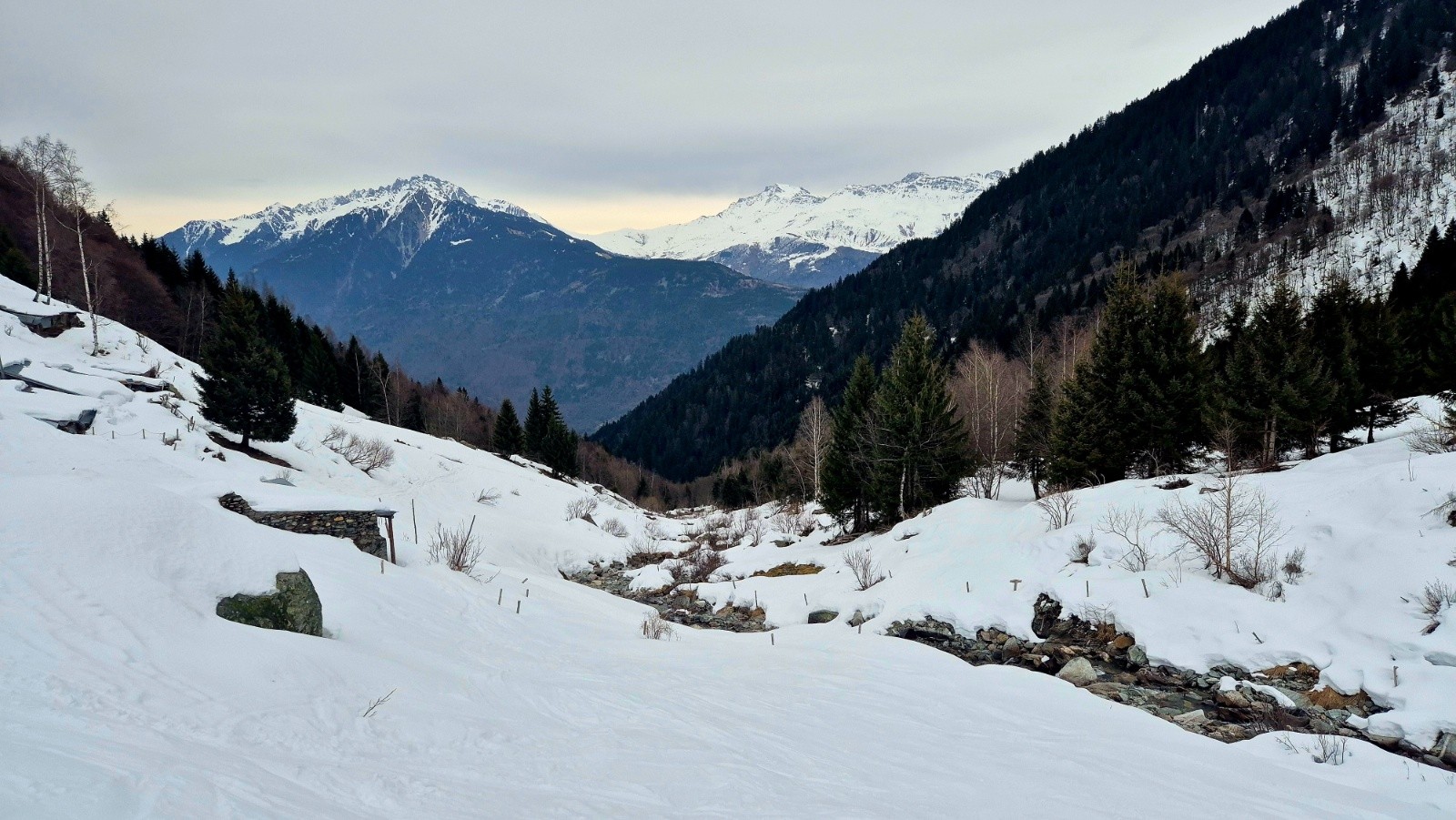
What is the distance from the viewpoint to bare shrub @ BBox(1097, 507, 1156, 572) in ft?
53.1

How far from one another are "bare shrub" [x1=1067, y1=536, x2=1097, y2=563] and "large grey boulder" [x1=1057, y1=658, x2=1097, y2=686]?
14.4 feet

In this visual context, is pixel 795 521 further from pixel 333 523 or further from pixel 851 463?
pixel 333 523

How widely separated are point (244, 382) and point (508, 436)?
42.2m

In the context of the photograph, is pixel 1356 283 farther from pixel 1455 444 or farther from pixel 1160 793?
pixel 1160 793

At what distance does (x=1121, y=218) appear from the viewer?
121062 mm

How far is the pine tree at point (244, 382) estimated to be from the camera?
25031mm

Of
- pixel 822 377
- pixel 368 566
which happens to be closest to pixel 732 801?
pixel 368 566

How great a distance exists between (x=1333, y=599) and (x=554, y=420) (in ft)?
206

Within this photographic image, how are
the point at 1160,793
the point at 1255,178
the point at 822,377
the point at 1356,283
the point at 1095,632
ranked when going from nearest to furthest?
1. the point at 1160,793
2. the point at 1095,632
3. the point at 1356,283
4. the point at 1255,178
5. the point at 822,377

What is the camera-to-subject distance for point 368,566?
12.5 meters

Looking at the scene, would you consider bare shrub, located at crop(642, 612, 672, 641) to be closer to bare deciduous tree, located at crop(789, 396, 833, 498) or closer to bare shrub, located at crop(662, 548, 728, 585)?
bare shrub, located at crop(662, 548, 728, 585)

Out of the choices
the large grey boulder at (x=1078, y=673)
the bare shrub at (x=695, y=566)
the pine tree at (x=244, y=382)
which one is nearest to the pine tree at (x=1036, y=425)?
the bare shrub at (x=695, y=566)

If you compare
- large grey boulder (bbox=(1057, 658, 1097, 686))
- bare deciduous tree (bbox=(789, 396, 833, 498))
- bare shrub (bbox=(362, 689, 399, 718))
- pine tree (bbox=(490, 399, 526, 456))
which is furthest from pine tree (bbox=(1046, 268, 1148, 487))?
pine tree (bbox=(490, 399, 526, 456))

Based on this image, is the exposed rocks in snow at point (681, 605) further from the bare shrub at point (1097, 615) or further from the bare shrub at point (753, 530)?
the bare shrub at point (1097, 615)
